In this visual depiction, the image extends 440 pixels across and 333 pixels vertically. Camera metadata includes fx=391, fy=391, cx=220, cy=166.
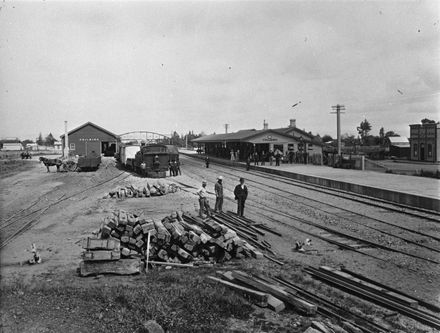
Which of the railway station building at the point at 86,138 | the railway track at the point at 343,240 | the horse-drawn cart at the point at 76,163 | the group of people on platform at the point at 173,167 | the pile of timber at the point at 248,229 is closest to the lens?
the railway track at the point at 343,240

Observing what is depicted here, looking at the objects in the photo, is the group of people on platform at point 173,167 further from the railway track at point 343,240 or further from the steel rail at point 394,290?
the steel rail at point 394,290

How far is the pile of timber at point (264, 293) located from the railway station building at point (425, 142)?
50.3 metres

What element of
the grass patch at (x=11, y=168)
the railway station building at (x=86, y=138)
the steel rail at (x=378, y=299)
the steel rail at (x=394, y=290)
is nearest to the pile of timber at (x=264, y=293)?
the steel rail at (x=378, y=299)

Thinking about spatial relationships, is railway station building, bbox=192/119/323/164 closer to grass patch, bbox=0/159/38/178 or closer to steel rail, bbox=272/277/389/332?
grass patch, bbox=0/159/38/178

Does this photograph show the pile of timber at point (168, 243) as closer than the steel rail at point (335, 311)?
No

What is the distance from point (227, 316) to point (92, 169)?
3492 cm

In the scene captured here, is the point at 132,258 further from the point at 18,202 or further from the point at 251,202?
the point at 18,202

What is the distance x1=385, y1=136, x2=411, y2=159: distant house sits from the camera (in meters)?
60.6

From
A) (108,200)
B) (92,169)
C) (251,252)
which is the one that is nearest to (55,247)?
(251,252)

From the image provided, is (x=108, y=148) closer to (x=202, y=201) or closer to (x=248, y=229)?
(x=202, y=201)

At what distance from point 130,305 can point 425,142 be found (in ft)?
179

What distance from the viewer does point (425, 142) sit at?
2066 inches

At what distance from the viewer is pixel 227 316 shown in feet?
21.9

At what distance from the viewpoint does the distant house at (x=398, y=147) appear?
199 feet
